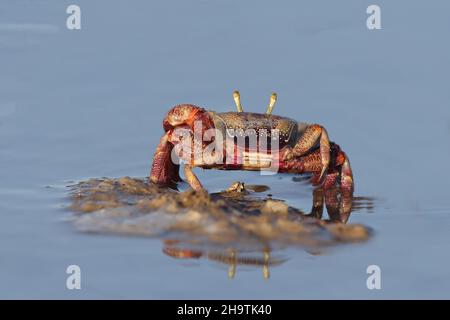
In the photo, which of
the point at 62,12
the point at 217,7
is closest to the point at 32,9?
the point at 62,12

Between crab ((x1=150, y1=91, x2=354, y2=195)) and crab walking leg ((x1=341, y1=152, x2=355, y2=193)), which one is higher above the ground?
crab ((x1=150, y1=91, x2=354, y2=195))

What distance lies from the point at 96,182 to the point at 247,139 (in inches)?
60.6

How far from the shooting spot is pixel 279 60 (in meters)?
14.1

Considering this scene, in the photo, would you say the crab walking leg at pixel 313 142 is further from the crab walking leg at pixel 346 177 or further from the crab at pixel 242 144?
the crab walking leg at pixel 346 177

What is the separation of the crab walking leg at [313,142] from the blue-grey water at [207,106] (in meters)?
0.46

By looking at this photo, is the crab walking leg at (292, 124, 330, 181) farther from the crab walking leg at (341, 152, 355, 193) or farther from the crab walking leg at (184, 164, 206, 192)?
the crab walking leg at (184, 164, 206, 192)

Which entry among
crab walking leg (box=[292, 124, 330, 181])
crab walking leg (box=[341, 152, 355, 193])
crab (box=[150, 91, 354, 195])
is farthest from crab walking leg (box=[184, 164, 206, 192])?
crab walking leg (box=[341, 152, 355, 193])

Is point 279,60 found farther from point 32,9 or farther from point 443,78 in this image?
point 32,9

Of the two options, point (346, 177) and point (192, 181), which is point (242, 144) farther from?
point (346, 177)

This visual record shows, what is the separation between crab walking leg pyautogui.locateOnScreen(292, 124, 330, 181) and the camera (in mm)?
10656

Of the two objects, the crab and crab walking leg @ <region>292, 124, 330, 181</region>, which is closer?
the crab

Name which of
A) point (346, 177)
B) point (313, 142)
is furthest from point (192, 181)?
point (346, 177)

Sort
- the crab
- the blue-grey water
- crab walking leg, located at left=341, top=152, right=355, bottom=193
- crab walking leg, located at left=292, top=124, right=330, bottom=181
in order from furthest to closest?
crab walking leg, located at left=341, top=152, right=355, bottom=193
crab walking leg, located at left=292, top=124, right=330, bottom=181
the crab
the blue-grey water

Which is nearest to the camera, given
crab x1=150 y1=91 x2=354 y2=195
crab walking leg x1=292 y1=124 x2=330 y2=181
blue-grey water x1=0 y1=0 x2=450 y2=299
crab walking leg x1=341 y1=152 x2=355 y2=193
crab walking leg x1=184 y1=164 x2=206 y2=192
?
blue-grey water x1=0 y1=0 x2=450 y2=299
